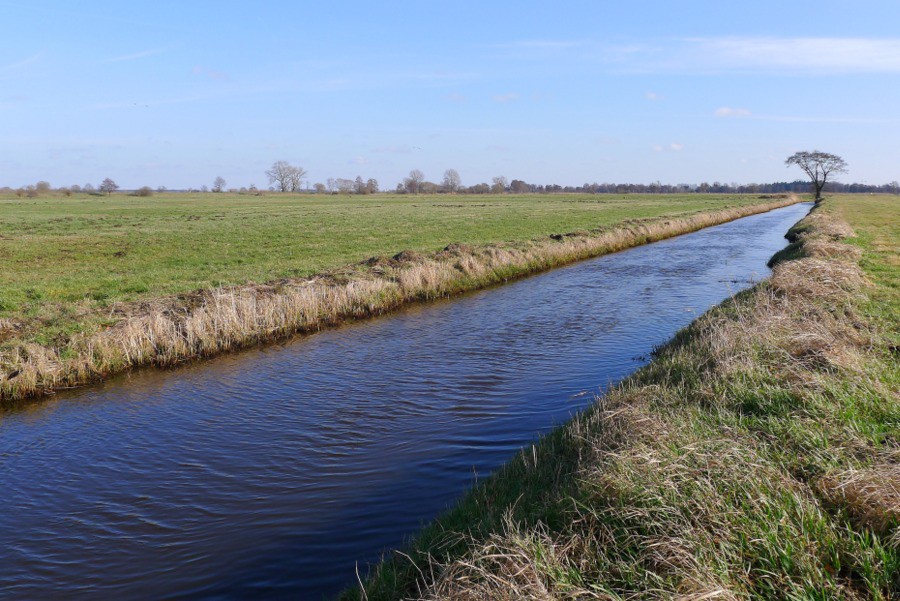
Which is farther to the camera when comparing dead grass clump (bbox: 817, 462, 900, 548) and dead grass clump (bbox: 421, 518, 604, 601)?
dead grass clump (bbox: 817, 462, 900, 548)

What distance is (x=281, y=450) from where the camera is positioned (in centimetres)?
912

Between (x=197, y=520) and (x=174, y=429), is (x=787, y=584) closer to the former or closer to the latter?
(x=197, y=520)

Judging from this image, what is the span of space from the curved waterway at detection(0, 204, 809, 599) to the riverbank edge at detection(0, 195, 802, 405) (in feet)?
1.58

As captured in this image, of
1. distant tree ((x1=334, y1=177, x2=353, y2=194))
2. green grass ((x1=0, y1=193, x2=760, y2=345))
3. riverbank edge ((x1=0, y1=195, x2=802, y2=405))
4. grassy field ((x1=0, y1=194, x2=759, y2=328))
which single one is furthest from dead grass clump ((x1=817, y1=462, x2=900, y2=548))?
distant tree ((x1=334, y1=177, x2=353, y2=194))

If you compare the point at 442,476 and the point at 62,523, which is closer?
the point at 62,523

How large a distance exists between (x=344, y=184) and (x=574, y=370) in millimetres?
157800

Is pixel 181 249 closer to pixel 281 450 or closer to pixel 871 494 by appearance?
pixel 281 450

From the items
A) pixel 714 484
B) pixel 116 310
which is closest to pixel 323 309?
pixel 116 310

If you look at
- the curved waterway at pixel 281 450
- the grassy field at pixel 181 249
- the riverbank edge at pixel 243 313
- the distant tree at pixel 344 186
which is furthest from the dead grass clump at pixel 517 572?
the distant tree at pixel 344 186

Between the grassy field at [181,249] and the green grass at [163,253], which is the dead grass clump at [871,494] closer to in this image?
the green grass at [163,253]

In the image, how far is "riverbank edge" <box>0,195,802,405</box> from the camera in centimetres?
1177

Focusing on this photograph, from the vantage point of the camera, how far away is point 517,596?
400 cm

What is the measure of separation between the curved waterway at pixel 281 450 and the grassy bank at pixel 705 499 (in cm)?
135

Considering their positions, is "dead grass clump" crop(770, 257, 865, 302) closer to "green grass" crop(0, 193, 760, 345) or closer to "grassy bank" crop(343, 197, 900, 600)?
"grassy bank" crop(343, 197, 900, 600)
